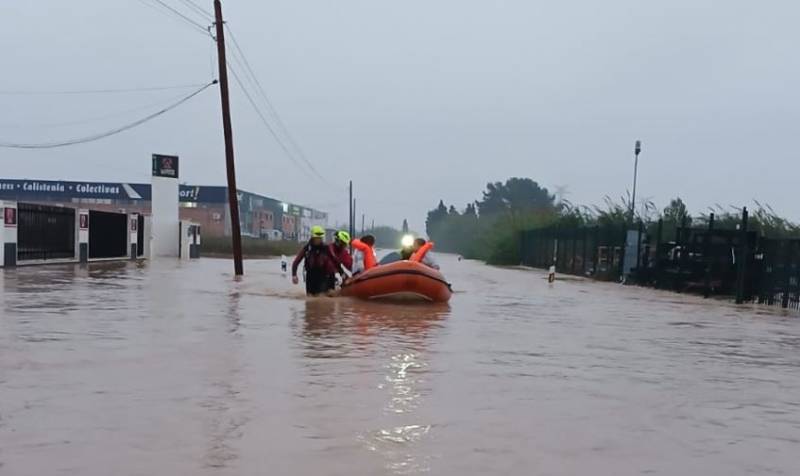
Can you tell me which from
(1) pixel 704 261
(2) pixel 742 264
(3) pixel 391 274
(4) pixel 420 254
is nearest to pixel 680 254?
(1) pixel 704 261

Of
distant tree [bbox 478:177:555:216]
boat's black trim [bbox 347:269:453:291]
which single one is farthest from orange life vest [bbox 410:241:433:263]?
distant tree [bbox 478:177:555:216]

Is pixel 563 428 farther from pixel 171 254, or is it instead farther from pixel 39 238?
pixel 171 254

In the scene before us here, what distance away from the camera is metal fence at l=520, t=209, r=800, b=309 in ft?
67.5

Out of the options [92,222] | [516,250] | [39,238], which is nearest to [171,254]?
[92,222]

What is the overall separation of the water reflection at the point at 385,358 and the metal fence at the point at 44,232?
47.1ft

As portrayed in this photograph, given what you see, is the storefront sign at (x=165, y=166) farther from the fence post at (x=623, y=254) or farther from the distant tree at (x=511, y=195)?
the distant tree at (x=511, y=195)

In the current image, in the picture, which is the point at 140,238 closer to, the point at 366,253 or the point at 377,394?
the point at 366,253

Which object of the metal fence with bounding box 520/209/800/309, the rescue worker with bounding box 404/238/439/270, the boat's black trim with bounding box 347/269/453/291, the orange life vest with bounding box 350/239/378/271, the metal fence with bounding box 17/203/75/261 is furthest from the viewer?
the metal fence with bounding box 17/203/75/261

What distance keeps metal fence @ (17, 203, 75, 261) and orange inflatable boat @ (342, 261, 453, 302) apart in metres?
14.4

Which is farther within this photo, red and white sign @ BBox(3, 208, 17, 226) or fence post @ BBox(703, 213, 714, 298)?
fence post @ BBox(703, 213, 714, 298)

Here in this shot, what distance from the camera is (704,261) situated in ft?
77.7

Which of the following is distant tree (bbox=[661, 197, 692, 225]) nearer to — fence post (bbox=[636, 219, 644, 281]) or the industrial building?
fence post (bbox=[636, 219, 644, 281])

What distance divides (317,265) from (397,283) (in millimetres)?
1603

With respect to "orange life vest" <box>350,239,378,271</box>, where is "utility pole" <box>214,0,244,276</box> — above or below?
above
